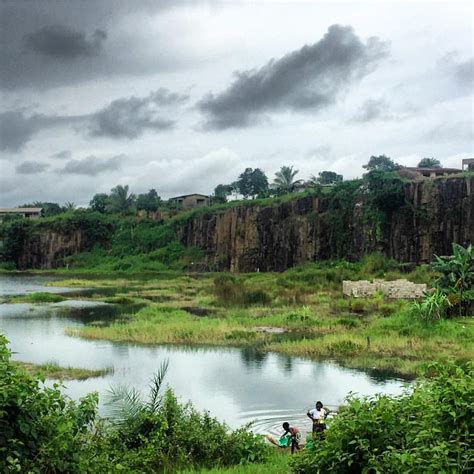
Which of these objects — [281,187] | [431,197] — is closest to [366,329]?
[431,197]

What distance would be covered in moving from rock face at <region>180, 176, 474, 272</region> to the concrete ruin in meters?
20.3

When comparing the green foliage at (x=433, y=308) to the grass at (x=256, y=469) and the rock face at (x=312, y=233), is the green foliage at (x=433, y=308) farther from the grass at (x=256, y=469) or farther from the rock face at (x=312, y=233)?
the rock face at (x=312, y=233)

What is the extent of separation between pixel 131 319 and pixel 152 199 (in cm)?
7350

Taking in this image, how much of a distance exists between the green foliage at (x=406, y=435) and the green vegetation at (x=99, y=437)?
2708 millimetres

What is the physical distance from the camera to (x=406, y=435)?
7.18 m

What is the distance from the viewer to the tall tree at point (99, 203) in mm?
104319

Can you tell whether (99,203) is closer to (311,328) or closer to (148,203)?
(148,203)

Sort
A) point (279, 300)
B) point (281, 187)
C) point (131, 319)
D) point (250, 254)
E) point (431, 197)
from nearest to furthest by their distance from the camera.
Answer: point (131, 319)
point (279, 300)
point (431, 197)
point (250, 254)
point (281, 187)

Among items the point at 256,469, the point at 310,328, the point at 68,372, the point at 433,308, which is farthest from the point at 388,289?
the point at 256,469

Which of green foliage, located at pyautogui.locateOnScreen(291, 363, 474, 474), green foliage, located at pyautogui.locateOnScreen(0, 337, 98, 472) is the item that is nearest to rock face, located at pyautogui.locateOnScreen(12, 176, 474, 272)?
green foliage, located at pyautogui.locateOnScreen(291, 363, 474, 474)

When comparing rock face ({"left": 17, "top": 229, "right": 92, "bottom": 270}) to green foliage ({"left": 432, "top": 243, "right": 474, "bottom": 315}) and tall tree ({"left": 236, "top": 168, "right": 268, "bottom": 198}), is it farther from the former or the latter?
green foliage ({"left": 432, "top": 243, "right": 474, "bottom": 315})

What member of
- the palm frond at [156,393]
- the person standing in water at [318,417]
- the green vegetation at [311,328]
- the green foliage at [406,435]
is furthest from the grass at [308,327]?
the green foliage at [406,435]

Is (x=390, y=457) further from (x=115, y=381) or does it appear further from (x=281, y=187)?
(x=281, y=187)

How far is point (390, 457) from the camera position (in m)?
6.86
